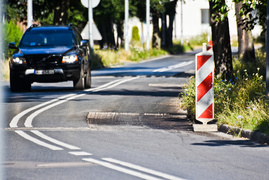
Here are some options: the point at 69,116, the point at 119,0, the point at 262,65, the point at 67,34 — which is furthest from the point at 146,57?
the point at 69,116

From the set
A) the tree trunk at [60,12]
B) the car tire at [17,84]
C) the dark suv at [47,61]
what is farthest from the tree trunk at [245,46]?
the car tire at [17,84]

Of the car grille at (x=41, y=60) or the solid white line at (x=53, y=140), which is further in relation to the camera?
the car grille at (x=41, y=60)

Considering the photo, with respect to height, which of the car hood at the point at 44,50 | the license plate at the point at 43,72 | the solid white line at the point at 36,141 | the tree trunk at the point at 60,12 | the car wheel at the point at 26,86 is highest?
the tree trunk at the point at 60,12

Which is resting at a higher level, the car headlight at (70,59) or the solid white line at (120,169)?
the car headlight at (70,59)

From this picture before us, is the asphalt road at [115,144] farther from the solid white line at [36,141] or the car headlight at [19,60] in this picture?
the car headlight at [19,60]

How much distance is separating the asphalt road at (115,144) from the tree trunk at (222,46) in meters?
2.49

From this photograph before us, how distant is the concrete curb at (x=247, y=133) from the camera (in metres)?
10.1

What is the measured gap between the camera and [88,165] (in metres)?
8.05

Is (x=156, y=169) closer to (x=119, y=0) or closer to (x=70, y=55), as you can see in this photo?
(x=70, y=55)

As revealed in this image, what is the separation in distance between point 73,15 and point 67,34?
3600 centimetres

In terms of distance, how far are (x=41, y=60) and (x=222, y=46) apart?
15.9 ft

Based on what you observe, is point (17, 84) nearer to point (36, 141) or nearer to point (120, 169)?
point (36, 141)

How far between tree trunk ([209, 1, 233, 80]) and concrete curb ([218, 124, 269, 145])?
23.9 ft

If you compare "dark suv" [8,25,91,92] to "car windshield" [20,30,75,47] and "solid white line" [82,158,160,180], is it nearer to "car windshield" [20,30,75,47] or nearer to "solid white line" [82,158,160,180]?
"car windshield" [20,30,75,47]
